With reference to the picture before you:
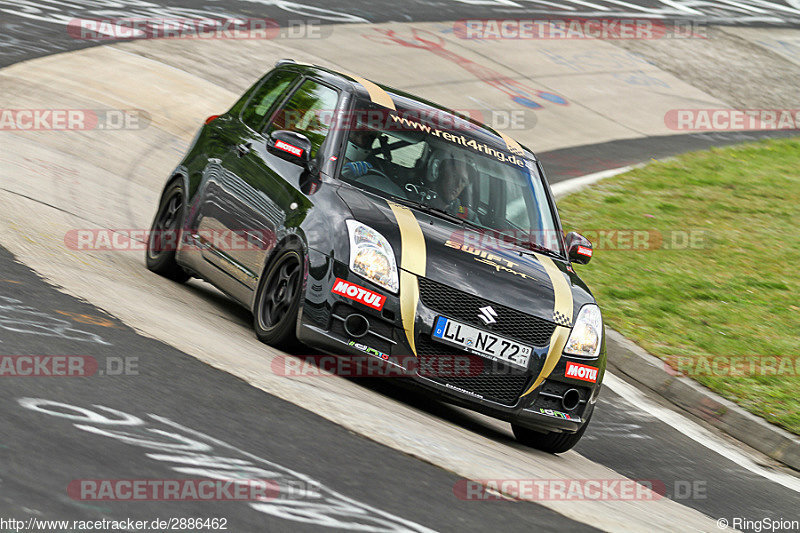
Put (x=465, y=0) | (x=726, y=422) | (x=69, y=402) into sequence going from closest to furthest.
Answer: (x=69, y=402) → (x=726, y=422) → (x=465, y=0)

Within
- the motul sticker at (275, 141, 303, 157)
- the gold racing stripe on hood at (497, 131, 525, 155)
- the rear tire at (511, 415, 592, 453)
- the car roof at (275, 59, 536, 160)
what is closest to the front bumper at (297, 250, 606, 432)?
the rear tire at (511, 415, 592, 453)

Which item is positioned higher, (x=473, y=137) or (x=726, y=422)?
(x=473, y=137)

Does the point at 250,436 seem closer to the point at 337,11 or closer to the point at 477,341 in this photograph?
the point at 477,341

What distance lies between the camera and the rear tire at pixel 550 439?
7.41 metres

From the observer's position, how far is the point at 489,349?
6855 millimetres

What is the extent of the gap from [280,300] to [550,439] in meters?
1.84

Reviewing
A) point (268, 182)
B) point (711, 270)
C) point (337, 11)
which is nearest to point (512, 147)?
point (268, 182)

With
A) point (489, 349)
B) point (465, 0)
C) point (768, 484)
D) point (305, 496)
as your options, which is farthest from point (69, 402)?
point (465, 0)

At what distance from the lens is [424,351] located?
6820 millimetres

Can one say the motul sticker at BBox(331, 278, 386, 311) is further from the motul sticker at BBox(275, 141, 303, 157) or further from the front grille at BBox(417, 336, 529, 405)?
the motul sticker at BBox(275, 141, 303, 157)

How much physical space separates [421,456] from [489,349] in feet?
4.03

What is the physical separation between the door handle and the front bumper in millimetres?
1748

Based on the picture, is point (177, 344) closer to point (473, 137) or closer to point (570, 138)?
point (473, 137)

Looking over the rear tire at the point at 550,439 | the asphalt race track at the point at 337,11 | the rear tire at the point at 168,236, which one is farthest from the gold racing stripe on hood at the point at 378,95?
the asphalt race track at the point at 337,11
